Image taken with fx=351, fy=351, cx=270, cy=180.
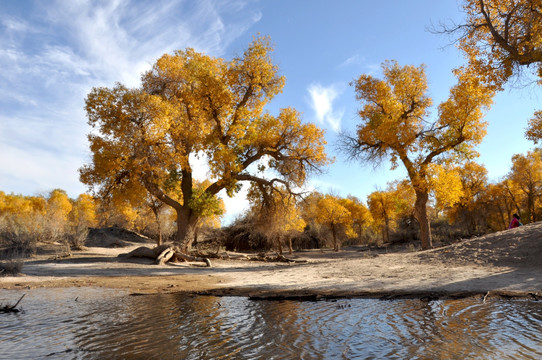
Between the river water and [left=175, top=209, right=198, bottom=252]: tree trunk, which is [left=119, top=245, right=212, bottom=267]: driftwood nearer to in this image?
[left=175, top=209, right=198, bottom=252]: tree trunk

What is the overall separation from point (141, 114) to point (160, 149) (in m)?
1.94

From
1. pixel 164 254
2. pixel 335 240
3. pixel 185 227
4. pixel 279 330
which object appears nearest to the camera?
pixel 279 330

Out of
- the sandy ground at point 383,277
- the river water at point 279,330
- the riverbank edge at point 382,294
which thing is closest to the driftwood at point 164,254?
the sandy ground at point 383,277

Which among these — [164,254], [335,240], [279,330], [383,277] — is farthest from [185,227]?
[335,240]

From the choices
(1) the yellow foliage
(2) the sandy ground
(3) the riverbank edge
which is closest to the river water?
(3) the riverbank edge

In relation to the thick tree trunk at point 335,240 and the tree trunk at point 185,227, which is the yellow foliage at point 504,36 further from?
the thick tree trunk at point 335,240

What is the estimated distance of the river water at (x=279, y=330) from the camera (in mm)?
3926

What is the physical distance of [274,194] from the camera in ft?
71.9

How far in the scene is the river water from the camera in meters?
3.93

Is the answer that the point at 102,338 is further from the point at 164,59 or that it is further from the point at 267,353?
the point at 164,59

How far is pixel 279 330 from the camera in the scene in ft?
16.2

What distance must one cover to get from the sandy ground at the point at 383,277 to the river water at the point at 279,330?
131 cm

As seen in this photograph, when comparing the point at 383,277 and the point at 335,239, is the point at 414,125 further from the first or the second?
the point at 335,239

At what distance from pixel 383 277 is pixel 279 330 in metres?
6.35
